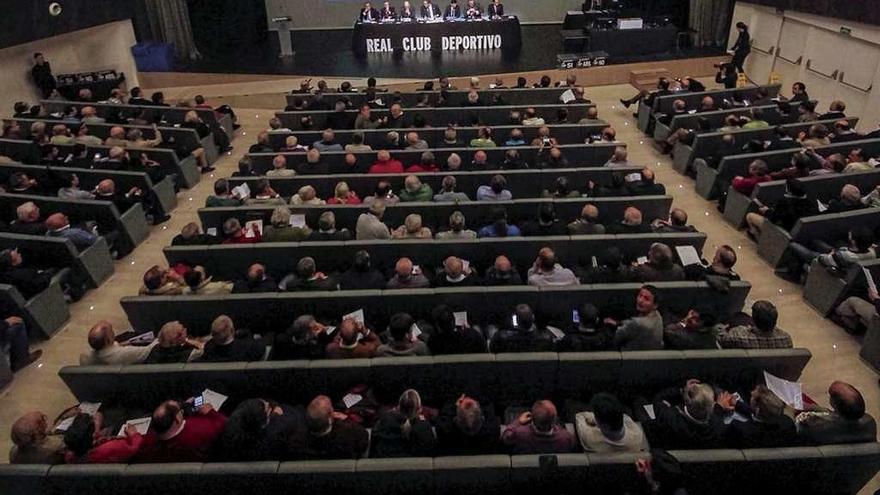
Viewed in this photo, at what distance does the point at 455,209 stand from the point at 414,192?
64 centimetres

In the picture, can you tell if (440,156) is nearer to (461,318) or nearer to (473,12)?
(461,318)

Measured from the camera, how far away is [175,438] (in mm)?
3768

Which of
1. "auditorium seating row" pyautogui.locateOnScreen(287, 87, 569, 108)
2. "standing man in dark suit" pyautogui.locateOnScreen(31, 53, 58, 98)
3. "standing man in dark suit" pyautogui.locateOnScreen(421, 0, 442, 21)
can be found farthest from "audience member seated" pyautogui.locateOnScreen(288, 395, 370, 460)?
"standing man in dark suit" pyautogui.locateOnScreen(421, 0, 442, 21)

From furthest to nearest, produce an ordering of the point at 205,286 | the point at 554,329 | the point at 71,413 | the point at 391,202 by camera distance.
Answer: the point at 391,202 → the point at 205,286 → the point at 554,329 → the point at 71,413

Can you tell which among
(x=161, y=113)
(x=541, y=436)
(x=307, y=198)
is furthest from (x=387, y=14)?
(x=541, y=436)

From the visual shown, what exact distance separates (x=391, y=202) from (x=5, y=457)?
13.6 ft

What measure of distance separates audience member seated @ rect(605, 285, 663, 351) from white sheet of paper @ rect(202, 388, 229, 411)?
2.92m

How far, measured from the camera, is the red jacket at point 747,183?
7.33 metres

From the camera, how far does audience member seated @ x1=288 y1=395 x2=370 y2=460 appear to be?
362 centimetres

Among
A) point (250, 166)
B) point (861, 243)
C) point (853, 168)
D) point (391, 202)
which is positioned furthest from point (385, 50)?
point (861, 243)

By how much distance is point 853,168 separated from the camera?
7184 mm

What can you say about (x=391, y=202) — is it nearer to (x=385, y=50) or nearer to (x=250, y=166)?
(x=250, y=166)

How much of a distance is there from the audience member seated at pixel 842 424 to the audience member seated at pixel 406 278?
3005mm

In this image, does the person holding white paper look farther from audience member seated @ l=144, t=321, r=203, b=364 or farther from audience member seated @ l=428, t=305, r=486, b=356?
audience member seated @ l=428, t=305, r=486, b=356
